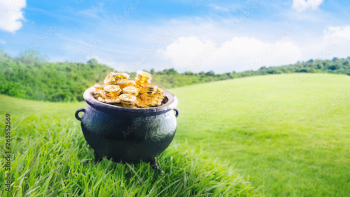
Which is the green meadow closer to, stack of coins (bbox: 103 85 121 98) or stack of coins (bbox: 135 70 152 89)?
stack of coins (bbox: 103 85 121 98)

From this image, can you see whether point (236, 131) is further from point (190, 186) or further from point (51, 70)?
point (51, 70)

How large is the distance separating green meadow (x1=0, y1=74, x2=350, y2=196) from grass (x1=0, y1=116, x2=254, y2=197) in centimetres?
1

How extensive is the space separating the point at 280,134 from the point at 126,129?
14.9 feet

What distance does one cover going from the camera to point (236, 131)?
609 centimetres

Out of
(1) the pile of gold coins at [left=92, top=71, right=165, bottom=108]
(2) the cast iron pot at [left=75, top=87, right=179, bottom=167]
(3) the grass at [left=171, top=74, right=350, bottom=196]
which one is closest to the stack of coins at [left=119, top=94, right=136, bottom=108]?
(1) the pile of gold coins at [left=92, top=71, right=165, bottom=108]

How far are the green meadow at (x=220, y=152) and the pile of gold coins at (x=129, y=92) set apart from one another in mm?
709

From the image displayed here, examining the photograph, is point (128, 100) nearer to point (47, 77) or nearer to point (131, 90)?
point (131, 90)

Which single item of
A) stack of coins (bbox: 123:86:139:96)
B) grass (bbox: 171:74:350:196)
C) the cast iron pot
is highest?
stack of coins (bbox: 123:86:139:96)

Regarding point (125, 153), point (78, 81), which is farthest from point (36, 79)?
point (125, 153)

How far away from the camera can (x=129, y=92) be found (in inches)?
98.1

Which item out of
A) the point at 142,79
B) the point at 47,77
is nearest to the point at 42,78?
the point at 47,77

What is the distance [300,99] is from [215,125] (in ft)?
15.1

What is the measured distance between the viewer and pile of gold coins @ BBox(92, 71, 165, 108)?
2.39 metres

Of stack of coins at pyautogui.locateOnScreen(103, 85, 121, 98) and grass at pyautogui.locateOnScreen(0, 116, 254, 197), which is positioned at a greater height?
stack of coins at pyautogui.locateOnScreen(103, 85, 121, 98)
